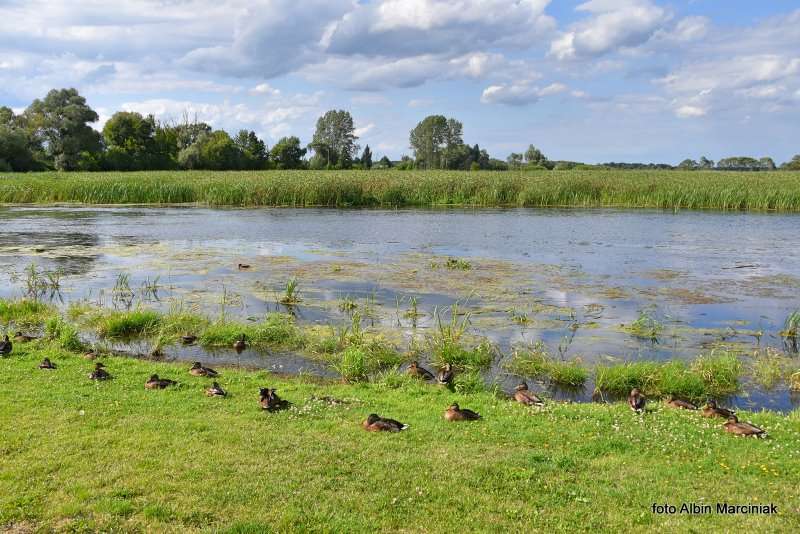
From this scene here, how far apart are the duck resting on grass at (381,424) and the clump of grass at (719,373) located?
4689 mm

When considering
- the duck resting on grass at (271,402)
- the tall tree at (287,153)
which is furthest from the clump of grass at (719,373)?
the tall tree at (287,153)

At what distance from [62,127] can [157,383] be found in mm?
67333

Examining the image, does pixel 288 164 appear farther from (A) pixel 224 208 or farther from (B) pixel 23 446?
(B) pixel 23 446

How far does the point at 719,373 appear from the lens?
8.69 meters

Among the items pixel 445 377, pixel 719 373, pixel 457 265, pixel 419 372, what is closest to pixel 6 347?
pixel 419 372

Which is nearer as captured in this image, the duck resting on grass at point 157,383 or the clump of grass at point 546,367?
the duck resting on grass at point 157,383

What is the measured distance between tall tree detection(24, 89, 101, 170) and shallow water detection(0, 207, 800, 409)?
1564 inches

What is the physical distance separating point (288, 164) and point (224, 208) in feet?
165

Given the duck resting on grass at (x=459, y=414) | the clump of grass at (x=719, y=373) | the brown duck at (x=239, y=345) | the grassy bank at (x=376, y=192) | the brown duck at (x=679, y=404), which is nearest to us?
the duck resting on grass at (x=459, y=414)

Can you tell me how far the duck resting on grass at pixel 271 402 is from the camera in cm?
688

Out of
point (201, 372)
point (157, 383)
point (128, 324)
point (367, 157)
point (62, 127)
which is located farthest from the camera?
point (367, 157)

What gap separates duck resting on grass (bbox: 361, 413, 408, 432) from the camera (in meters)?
6.27

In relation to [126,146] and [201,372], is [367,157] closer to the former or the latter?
[126,146]

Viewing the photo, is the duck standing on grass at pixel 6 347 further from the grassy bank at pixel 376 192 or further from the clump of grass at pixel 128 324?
the grassy bank at pixel 376 192
